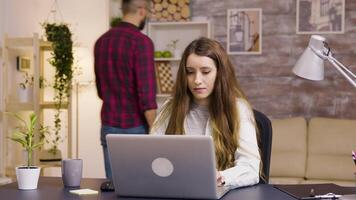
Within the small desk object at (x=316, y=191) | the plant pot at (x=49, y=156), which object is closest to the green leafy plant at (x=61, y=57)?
the plant pot at (x=49, y=156)

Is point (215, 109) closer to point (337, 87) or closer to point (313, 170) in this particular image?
point (313, 170)

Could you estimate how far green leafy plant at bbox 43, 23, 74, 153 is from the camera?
480cm

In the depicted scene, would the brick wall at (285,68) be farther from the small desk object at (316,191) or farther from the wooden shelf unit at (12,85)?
the small desk object at (316,191)

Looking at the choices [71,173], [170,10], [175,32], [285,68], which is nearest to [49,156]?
[175,32]

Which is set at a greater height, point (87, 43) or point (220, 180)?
point (87, 43)

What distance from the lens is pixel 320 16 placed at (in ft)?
15.6

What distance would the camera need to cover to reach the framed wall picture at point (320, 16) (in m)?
4.72

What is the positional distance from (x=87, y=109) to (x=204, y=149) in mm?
4104

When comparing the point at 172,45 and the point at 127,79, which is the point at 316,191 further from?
the point at 172,45

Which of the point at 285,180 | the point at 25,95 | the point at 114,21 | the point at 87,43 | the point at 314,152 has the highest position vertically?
the point at 114,21

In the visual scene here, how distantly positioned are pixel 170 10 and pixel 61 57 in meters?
1.03

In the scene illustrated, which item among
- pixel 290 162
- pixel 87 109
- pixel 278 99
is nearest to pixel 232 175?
pixel 290 162

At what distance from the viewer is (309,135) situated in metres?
4.52

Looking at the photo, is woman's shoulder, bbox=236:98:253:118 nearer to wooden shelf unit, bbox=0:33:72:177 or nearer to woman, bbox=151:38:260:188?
woman, bbox=151:38:260:188
